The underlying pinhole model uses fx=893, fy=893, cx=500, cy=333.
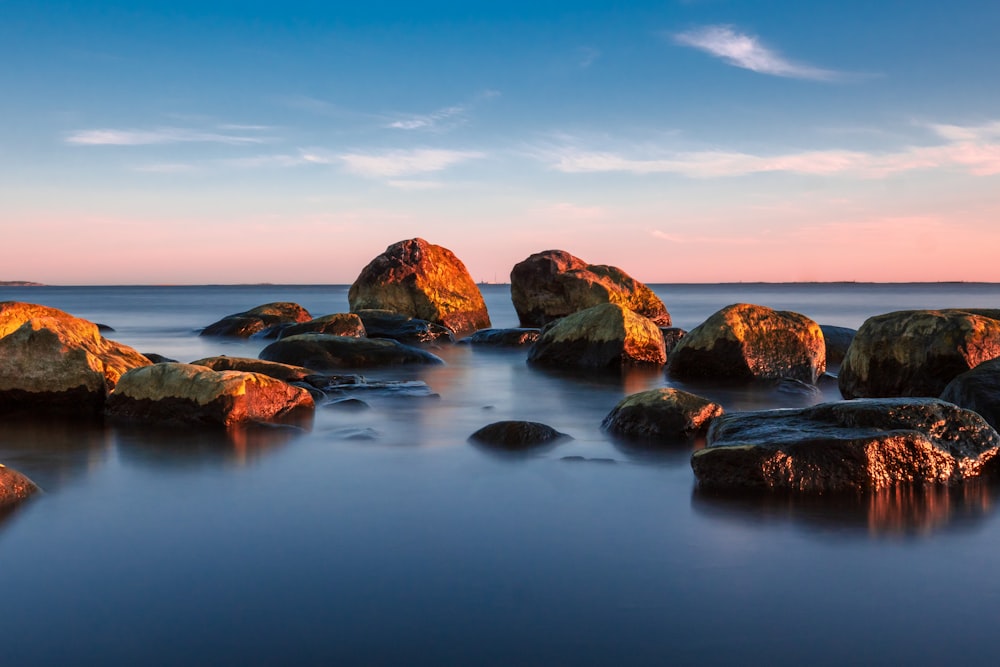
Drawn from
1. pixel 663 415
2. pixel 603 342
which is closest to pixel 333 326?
pixel 603 342

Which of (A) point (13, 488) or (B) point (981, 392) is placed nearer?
(A) point (13, 488)

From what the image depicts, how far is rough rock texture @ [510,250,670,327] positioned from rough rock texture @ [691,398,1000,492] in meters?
22.5

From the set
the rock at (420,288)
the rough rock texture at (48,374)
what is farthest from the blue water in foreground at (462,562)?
the rock at (420,288)

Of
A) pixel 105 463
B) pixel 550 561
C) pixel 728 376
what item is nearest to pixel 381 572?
pixel 550 561

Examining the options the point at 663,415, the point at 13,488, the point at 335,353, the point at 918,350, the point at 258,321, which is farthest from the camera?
the point at 258,321

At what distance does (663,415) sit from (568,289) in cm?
2288

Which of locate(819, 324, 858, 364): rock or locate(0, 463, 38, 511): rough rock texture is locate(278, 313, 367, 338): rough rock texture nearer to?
locate(819, 324, 858, 364): rock

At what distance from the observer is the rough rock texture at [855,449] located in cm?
730

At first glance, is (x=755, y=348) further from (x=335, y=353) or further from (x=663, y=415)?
(x=335, y=353)

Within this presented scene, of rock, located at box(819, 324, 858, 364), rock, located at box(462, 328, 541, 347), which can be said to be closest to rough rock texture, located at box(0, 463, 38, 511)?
rock, located at box(819, 324, 858, 364)

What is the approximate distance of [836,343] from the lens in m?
20.1

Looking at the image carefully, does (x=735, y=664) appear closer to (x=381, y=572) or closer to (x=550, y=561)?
(x=550, y=561)

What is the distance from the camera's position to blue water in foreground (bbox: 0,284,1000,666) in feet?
15.1

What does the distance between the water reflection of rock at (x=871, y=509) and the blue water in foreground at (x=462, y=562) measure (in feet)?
0.08
